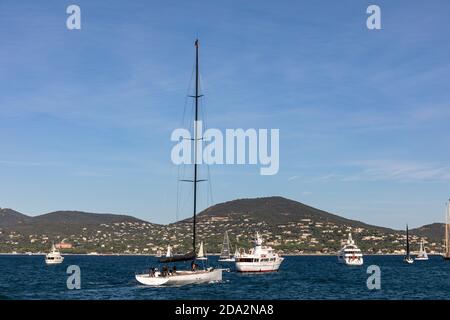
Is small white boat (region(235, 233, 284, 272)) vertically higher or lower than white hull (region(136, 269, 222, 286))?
lower

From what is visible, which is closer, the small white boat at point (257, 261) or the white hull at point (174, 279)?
the white hull at point (174, 279)

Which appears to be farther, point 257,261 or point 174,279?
point 257,261

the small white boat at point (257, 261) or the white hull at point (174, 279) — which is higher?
the white hull at point (174, 279)

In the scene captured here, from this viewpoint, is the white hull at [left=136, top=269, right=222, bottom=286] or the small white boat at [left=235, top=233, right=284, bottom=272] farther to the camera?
the small white boat at [left=235, top=233, right=284, bottom=272]

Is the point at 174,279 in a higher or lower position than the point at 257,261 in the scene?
higher
